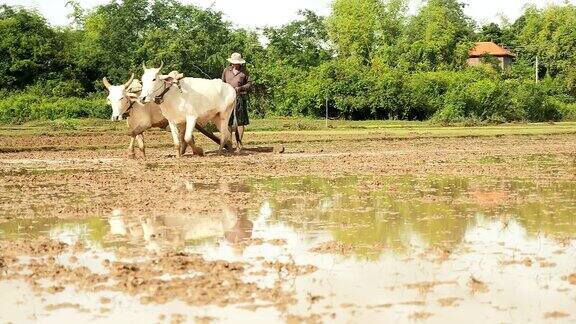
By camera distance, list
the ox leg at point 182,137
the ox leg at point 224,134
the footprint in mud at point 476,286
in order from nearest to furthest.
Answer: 1. the footprint in mud at point 476,286
2. the ox leg at point 182,137
3. the ox leg at point 224,134

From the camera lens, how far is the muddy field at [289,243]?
5.38 metres

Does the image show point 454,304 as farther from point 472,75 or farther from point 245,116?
point 472,75

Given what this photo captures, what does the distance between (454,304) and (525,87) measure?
41893 millimetres

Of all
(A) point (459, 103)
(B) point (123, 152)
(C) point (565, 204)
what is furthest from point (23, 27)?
(C) point (565, 204)

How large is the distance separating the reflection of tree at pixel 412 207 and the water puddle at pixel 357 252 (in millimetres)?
18

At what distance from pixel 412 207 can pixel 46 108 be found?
29.3 metres

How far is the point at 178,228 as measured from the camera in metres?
8.36

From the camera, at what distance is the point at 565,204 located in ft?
32.4

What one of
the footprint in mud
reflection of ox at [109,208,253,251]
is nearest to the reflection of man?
reflection of ox at [109,208,253,251]

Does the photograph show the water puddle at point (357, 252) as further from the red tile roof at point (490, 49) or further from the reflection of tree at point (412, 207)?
the red tile roof at point (490, 49)

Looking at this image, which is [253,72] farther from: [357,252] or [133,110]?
[357,252]

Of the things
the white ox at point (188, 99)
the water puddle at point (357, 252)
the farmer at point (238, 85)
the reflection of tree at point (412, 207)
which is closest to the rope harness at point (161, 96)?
the white ox at point (188, 99)

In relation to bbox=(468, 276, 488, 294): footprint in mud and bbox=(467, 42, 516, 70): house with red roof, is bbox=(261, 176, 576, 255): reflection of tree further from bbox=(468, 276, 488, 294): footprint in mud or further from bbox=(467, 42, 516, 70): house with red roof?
bbox=(467, 42, 516, 70): house with red roof

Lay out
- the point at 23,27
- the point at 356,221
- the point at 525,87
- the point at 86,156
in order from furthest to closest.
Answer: the point at 525,87 < the point at 23,27 < the point at 86,156 < the point at 356,221
